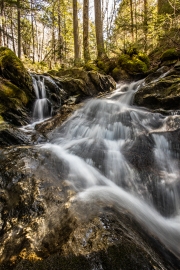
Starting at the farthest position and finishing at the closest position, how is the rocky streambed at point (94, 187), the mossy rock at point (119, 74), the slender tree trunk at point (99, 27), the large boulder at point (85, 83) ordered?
the slender tree trunk at point (99, 27) → the mossy rock at point (119, 74) → the large boulder at point (85, 83) → the rocky streambed at point (94, 187)

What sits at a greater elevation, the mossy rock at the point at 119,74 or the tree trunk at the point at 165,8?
the tree trunk at the point at 165,8

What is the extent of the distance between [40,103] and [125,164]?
4.55 m

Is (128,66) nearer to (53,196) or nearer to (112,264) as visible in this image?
(53,196)

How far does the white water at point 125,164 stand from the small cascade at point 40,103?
1297 mm

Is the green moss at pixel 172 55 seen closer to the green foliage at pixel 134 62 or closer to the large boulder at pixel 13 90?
the green foliage at pixel 134 62

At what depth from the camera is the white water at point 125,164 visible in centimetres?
276

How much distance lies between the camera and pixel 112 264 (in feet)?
4.74

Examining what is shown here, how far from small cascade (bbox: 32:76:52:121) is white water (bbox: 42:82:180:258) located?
1.30 metres

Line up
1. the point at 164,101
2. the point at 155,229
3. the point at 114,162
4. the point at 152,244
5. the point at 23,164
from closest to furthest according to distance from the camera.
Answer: the point at 152,244 → the point at 155,229 → the point at 23,164 → the point at 114,162 → the point at 164,101

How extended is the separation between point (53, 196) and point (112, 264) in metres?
1.28

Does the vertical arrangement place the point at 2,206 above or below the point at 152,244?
above

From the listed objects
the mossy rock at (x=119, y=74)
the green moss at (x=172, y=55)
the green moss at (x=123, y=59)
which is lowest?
the mossy rock at (x=119, y=74)

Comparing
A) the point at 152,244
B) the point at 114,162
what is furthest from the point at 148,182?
the point at 152,244

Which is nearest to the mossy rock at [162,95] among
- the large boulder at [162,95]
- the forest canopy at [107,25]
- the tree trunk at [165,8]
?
the large boulder at [162,95]
